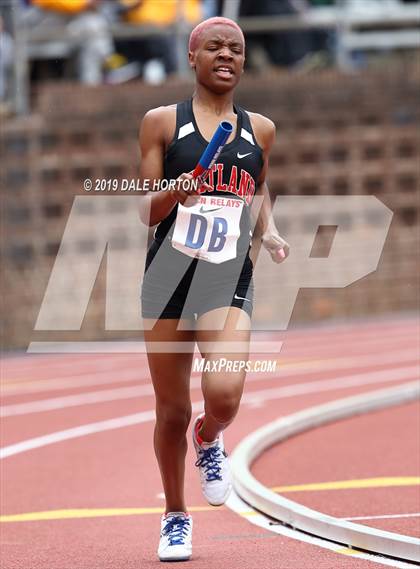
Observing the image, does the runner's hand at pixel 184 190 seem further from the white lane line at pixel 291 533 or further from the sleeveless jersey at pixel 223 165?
the white lane line at pixel 291 533

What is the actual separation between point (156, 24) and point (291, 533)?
14059 mm

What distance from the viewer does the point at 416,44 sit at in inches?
859

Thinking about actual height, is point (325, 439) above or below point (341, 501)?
below

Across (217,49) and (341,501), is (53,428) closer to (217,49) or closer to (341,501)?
(341,501)

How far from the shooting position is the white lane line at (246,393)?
44.0 feet

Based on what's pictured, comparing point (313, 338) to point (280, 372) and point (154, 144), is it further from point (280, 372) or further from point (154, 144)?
point (154, 144)

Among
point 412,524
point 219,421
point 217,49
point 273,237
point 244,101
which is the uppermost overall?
point 217,49

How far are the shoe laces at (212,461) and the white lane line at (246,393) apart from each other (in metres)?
6.59

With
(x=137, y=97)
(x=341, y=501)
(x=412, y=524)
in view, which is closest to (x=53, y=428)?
(x=341, y=501)

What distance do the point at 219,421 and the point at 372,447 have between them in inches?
165

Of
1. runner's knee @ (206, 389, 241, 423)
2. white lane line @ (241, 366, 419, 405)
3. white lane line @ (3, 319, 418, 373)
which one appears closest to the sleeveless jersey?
runner's knee @ (206, 389, 241, 423)

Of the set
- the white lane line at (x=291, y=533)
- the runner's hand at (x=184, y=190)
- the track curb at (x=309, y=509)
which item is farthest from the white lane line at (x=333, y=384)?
the runner's hand at (x=184, y=190)

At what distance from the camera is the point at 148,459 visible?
10328 millimetres

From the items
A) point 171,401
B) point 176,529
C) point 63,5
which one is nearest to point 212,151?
point 171,401
